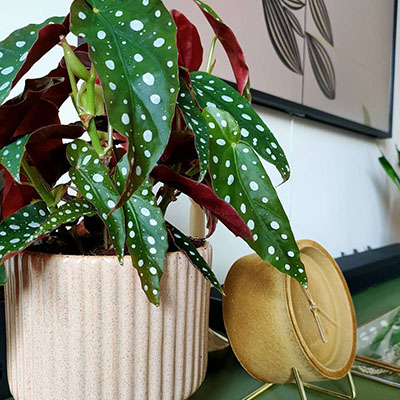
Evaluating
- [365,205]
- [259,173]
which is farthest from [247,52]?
[365,205]

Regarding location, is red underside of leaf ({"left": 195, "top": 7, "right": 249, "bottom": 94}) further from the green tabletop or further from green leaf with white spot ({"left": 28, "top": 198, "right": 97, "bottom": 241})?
the green tabletop

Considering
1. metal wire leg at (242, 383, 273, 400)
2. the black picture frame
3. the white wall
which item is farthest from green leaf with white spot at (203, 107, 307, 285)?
the black picture frame

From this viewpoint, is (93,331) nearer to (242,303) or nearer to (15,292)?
(15,292)

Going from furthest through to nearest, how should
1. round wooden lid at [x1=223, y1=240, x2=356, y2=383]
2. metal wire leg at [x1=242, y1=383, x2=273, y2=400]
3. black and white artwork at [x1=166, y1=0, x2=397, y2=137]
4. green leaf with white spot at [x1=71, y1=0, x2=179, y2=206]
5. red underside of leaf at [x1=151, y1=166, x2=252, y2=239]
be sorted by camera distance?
black and white artwork at [x1=166, y1=0, x2=397, y2=137]
metal wire leg at [x1=242, y1=383, x2=273, y2=400]
round wooden lid at [x1=223, y1=240, x2=356, y2=383]
red underside of leaf at [x1=151, y1=166, x2=252, y2=239]
green leaf with white spot at [x1=71, y1=0, x2=179, y2=206]

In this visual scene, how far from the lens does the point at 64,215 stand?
32 cm

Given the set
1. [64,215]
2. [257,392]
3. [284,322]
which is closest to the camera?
[64,215]

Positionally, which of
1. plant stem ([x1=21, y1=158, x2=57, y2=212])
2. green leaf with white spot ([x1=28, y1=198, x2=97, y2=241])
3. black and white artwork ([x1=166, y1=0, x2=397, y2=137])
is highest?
black and white artwork ([x1=166, y1=0, x2=397, y2=137])

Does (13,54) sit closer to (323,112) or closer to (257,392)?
(257,392)

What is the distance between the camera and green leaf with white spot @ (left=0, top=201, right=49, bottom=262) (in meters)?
0.30

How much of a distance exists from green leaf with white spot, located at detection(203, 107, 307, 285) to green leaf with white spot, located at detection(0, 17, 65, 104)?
14 cm

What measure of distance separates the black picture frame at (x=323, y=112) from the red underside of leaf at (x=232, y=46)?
51 centimetres

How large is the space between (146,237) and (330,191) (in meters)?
1.13

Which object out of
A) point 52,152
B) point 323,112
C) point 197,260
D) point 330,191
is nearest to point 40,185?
point 52,152

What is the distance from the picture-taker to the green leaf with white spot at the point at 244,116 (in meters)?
0.34
